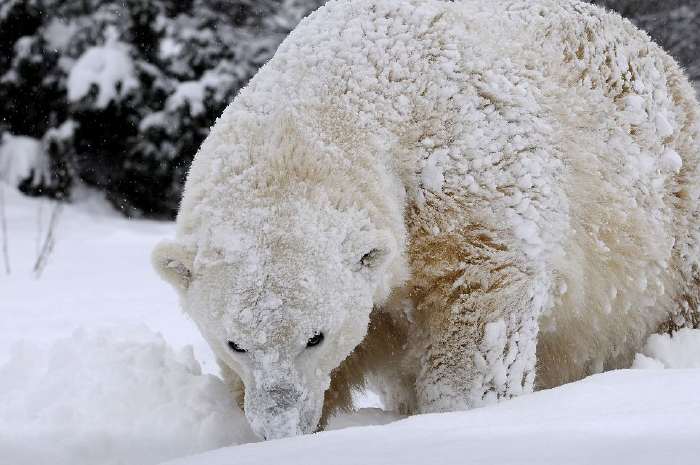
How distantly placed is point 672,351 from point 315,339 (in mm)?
2087

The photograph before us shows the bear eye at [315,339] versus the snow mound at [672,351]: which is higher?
the bear eye at [315,339]

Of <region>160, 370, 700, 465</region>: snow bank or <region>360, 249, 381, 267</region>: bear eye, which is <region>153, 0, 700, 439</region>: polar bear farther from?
<region>160, 370, 700, 465</region>: snow bank

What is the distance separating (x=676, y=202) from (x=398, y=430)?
2.61 metres

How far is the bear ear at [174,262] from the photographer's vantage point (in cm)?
277

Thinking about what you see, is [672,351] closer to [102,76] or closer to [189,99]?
[189,99]

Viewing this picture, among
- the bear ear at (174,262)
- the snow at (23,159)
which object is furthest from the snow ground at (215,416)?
the snow at (23,159)

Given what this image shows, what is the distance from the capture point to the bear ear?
2768mm

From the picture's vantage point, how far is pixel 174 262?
2783mm

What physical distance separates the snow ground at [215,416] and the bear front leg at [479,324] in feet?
1.04

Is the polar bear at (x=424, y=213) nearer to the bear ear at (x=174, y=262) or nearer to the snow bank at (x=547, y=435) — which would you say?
the bear ear at (x=174, y=262)

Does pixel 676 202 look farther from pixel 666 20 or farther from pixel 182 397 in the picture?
pixel 666 20

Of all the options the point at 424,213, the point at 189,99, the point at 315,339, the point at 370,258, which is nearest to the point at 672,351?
the point at 424,213

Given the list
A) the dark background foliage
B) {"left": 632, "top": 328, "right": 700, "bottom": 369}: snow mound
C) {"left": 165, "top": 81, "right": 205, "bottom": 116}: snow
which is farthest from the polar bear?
the dark background foliage

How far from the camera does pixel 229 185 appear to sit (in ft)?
9.20
